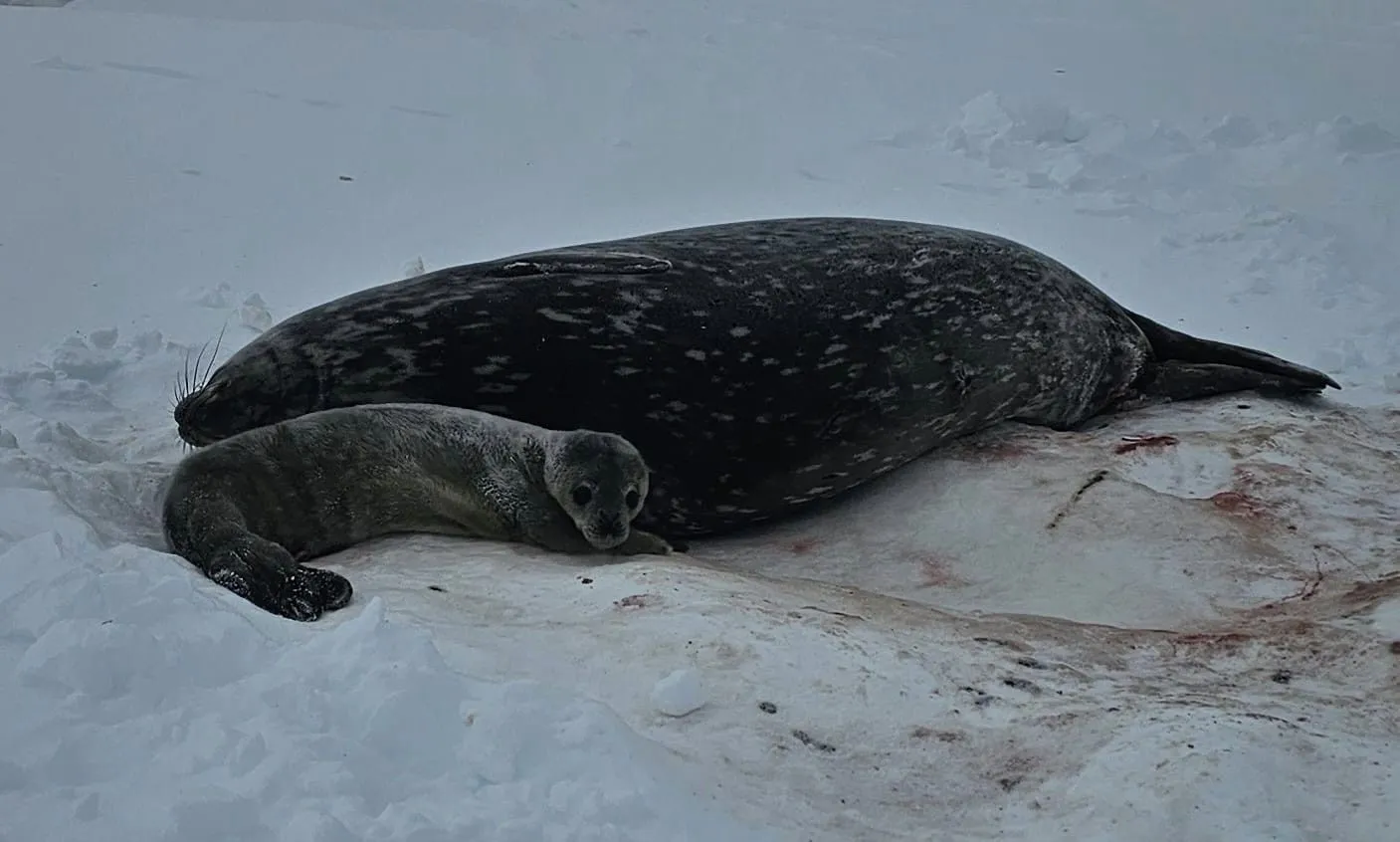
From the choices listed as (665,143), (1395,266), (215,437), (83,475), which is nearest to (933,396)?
(215,437)

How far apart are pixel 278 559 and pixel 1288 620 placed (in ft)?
5.90

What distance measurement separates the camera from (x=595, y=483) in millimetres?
2982

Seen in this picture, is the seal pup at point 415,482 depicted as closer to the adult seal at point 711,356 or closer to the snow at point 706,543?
the snow at point 706,543

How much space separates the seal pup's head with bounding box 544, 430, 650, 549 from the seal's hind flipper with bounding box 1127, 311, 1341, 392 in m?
2.02

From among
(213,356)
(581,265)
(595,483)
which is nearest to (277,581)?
(595,483)

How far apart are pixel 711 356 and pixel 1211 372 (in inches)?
70.0

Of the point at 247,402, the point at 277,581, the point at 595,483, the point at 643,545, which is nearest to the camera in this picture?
the point at 277,581

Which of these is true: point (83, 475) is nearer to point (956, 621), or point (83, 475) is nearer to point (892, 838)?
point (956, 621)

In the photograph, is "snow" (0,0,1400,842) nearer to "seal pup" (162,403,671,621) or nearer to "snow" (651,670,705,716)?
"snow" (651,670,705,716)

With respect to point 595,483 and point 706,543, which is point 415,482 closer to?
point 595,483

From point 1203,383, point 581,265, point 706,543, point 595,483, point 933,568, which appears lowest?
point 706,543

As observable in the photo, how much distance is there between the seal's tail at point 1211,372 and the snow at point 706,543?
0.12 metres

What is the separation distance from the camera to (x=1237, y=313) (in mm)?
5836

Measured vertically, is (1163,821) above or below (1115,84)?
below
